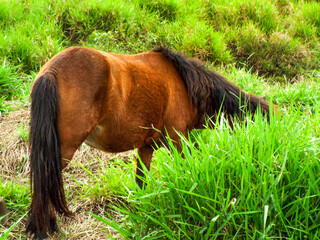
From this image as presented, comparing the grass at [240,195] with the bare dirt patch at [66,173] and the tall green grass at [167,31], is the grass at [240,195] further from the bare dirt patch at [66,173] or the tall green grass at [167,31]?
the tall green grass at [167,31]

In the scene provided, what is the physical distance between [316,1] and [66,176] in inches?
247

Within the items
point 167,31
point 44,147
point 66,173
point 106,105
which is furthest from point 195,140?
point 167,31

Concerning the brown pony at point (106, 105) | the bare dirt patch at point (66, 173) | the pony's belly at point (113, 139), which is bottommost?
the bare dirt patch at point (66, 173)

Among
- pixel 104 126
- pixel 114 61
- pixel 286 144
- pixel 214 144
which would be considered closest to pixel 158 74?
pixel 114 61

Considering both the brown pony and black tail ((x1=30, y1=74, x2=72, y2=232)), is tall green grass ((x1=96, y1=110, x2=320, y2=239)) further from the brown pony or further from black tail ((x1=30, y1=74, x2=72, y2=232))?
black tail ((x1=30, y1=74, x2=72, y2=232))

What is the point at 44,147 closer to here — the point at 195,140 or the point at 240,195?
the point at 240,195

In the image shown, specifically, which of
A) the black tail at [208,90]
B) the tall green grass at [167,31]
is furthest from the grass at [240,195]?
the tall green grass at [167,31]

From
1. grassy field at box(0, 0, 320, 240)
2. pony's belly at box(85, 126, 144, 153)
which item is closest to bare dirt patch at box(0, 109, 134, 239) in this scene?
grassy field at box(0, 0, 320, 240)

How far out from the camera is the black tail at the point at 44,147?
194cm

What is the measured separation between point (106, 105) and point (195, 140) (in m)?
1.57

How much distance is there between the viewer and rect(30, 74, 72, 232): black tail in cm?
194

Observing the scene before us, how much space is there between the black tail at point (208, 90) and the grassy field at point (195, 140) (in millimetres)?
335

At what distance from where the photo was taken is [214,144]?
6.15 ft

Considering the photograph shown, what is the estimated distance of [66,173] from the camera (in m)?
3.16
